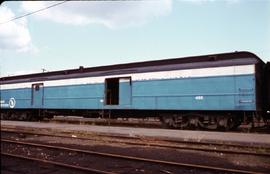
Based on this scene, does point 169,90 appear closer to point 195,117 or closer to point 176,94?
point 176,94

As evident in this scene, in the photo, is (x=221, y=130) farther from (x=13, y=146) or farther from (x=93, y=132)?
(x=13, y=146)

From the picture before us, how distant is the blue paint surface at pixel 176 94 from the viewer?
53.6ft

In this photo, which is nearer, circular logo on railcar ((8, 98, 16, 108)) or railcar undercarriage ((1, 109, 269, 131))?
railcar undercarriage ((1, 109, 269, 131))

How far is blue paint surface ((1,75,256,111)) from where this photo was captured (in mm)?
16344

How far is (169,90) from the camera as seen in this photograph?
18547 millimetres

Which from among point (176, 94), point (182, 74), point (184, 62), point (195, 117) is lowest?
Result: point (195, 117)

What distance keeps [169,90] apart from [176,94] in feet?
1.56

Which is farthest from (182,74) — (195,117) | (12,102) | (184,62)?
(12,102)

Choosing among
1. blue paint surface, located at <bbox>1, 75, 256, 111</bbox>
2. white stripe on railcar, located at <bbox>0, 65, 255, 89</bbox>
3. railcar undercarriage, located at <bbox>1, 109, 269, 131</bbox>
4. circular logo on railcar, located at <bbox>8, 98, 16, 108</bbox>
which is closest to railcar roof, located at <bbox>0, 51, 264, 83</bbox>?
white stripe on railcar, located at <bbox>0, 65, 255, 89</bbox>

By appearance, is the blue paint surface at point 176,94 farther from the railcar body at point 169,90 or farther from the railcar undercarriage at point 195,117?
the railcar undercarriage at point 195,117

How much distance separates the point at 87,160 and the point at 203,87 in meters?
8.35

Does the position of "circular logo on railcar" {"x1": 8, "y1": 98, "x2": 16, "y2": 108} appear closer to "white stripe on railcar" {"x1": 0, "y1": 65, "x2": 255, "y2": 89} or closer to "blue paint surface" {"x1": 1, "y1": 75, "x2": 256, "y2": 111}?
"blue paint surface" {"x1": 1, "y1": 75, "x2": 256, "y2": 111}

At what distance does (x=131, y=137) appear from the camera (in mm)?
15359

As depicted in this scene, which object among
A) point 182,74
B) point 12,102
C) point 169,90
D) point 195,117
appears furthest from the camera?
point 12,102
